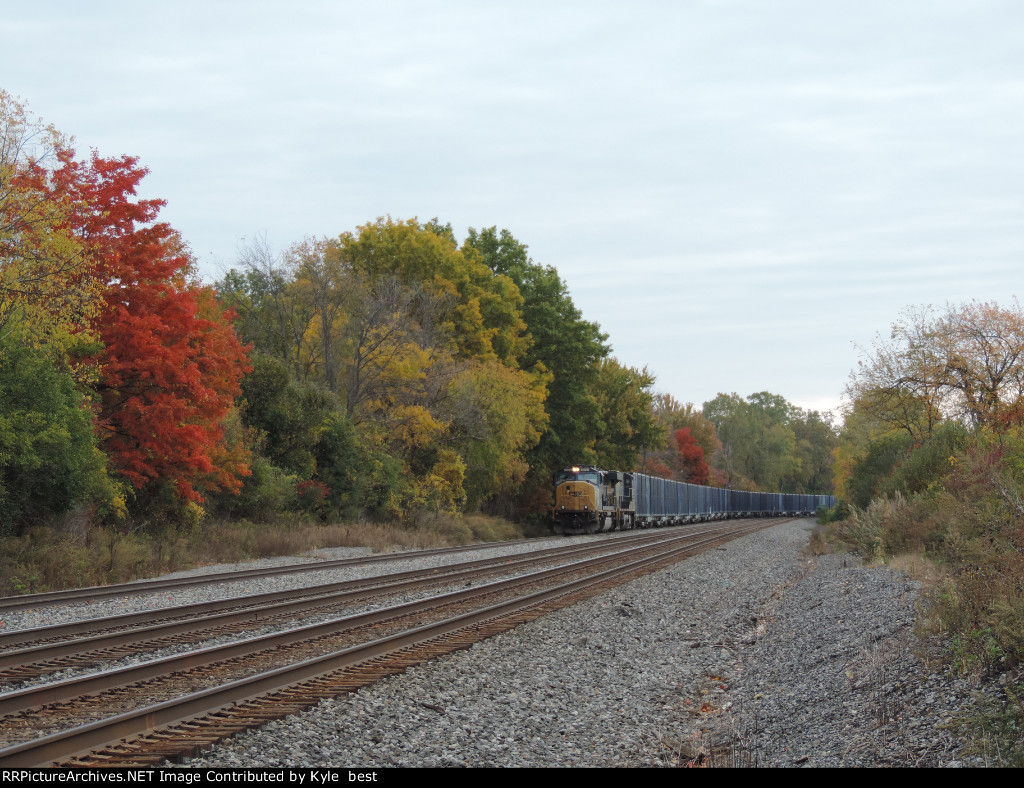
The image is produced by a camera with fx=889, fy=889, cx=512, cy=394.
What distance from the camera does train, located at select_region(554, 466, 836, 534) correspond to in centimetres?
4203

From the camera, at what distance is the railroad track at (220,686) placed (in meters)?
6.28

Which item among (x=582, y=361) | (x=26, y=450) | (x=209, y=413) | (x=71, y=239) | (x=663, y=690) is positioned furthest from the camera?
(x=582, y=361)

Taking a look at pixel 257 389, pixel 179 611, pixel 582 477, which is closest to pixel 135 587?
pixel 179 611

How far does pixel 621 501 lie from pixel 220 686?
38.9 metres

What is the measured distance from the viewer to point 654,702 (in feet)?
30.9

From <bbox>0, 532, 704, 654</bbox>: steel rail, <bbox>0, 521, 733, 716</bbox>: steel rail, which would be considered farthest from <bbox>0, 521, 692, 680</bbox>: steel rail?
<bbox>0, 521, 733, 716</bbox>: steel rail

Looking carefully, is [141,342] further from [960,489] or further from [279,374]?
[960,489]

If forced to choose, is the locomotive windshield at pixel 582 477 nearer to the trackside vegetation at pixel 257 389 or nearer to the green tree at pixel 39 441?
the trackside vegetation at pixel 257 389

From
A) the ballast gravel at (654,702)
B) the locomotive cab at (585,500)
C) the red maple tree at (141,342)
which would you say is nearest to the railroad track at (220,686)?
the ballast gravel at (654,702)

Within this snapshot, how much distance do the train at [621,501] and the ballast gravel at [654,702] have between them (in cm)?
2710

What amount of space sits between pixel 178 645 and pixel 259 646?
1.19 m
